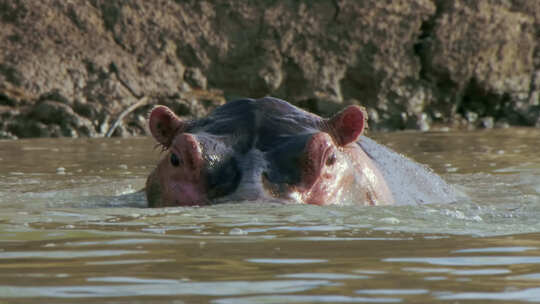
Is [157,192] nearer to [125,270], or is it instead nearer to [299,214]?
[299,214]

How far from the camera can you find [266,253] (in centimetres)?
287

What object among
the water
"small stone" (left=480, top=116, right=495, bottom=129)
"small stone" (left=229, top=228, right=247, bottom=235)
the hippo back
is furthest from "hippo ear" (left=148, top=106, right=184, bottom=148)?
"small stone" (left=480, top=116, right=495, bottom=129)

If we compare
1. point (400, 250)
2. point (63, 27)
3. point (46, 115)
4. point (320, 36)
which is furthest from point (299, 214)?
point (320, 36)

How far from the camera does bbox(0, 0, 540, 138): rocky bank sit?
1359 centimetres

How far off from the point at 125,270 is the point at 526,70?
1558cm

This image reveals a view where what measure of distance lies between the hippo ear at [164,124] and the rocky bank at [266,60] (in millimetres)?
8106

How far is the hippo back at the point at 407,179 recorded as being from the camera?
5223 millimetres

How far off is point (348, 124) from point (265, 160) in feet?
2.16

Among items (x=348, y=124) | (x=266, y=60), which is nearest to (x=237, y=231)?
(x=348, y=124)

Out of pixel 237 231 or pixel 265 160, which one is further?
pixel 265 160

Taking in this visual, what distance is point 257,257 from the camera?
278 centimetres

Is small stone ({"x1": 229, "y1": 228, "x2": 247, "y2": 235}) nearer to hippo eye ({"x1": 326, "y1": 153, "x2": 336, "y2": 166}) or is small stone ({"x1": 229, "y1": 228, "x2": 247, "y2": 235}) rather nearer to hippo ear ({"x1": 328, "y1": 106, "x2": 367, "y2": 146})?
hippo eye ({"x1": 326, "y1": 153, "x2": 336, "y2": 166})

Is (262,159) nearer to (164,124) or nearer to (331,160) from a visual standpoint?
(331,160)

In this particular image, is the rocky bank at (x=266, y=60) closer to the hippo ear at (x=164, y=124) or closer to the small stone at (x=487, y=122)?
the small stone at (x=487, y=122)
